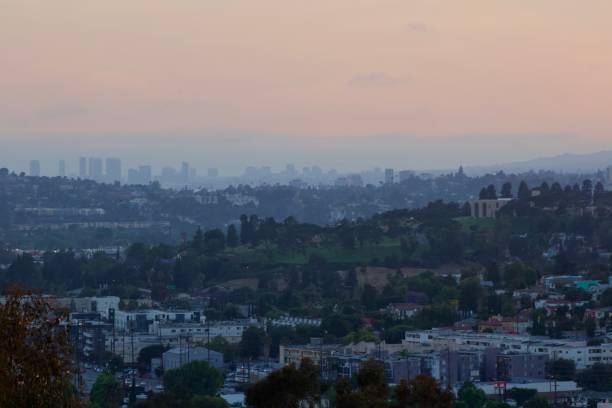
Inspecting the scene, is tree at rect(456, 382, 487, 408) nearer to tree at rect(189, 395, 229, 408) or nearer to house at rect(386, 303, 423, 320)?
tree at rect(189, 395, 229, 408)

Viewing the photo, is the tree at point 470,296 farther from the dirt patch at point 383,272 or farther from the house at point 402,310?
the dirt patch at point 383,272

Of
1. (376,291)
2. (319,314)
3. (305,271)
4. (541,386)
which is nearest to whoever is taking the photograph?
(541,386)

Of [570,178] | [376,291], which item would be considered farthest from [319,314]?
[570,178]

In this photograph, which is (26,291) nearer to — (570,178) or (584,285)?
(584,285)

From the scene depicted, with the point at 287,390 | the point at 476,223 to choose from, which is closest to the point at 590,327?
the point at 287,390

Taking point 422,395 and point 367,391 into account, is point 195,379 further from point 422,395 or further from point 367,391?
point 422,395

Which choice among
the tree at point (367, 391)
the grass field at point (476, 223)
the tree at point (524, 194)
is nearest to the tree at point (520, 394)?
the tree at point (367, 391)

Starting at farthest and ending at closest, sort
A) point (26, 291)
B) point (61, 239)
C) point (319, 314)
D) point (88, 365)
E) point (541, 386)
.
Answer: point (61, 239)
point (319, 314)
point (88, 365)
point (541, 386)
point (26, 291)
